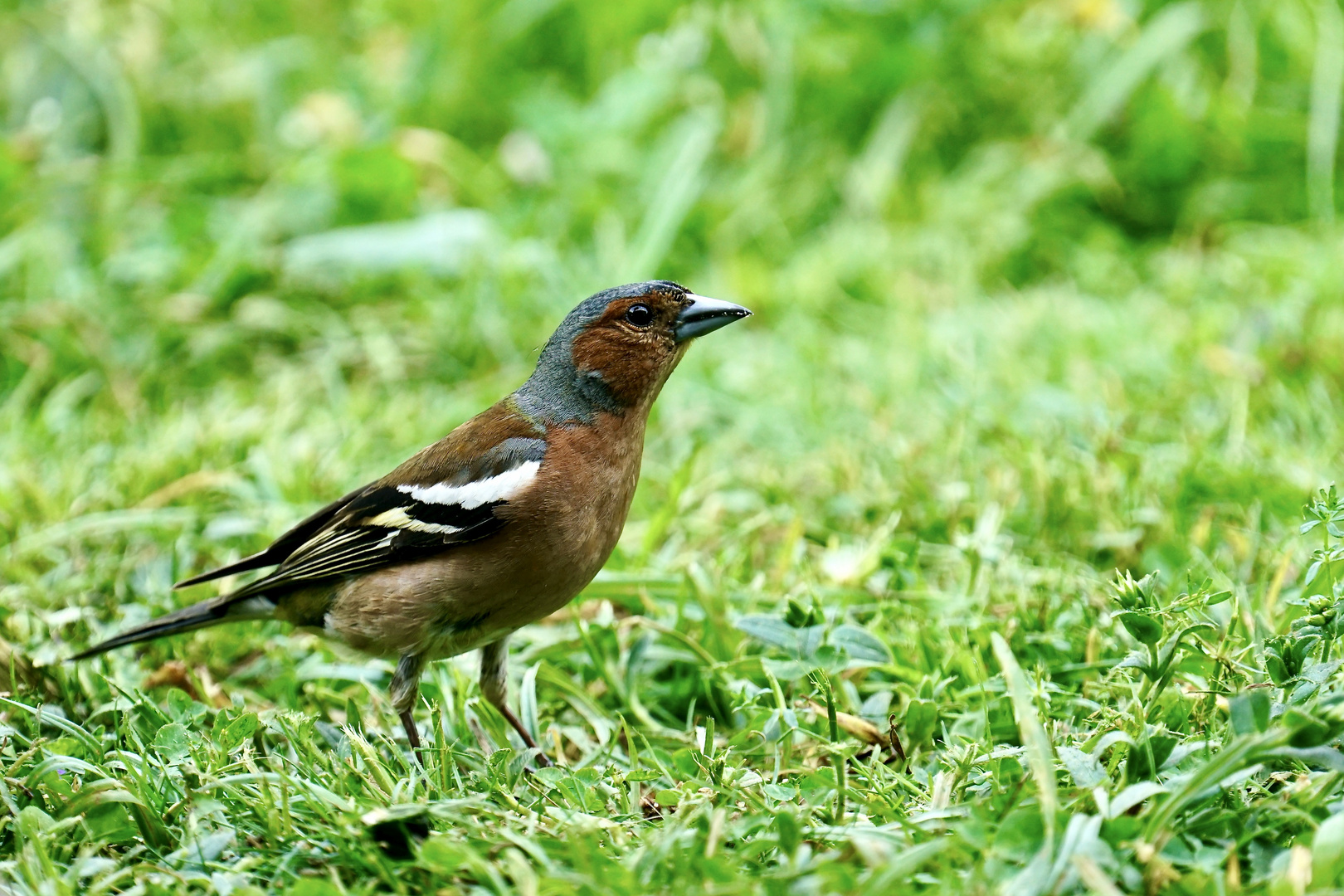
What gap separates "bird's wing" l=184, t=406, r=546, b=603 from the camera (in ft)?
10.5

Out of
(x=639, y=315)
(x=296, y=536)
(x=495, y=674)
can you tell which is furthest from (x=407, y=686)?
(x=639, y=315)

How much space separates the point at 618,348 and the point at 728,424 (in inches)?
79.3

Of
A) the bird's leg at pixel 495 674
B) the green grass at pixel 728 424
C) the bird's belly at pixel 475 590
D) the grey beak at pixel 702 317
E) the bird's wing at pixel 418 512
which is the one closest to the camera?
the green grass at pixel 728 424

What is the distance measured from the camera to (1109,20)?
718cm

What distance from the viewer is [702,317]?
3506 millimetres

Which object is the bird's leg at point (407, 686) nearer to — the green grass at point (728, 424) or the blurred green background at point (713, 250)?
the green grass at point (728, 424)

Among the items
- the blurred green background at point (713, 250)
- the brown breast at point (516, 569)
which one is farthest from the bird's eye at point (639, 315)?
the blurred green background at point (713, 250)

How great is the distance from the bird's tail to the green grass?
114 mm

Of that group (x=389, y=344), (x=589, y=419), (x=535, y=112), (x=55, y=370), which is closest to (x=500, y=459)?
(x=589, y=419)

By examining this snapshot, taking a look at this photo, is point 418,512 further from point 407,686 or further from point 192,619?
point 192,619

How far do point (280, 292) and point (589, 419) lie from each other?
319 centimetres

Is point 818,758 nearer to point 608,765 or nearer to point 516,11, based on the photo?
point 608,765

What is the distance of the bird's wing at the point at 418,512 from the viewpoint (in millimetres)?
3199

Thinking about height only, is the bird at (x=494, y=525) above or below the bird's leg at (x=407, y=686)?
above
